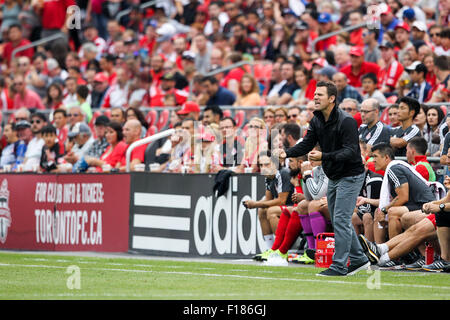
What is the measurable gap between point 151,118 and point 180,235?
3973 mm

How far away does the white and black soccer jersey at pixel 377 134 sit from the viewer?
46.0 ft

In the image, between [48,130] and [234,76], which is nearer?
[48,130]

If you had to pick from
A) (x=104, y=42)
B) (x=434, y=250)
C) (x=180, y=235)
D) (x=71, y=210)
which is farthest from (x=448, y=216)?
(x=104, y=42)

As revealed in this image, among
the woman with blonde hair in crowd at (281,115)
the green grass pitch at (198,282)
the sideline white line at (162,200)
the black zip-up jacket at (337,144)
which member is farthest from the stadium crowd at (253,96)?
the green grass pitch at (198,282)

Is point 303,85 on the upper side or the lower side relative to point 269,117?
upper

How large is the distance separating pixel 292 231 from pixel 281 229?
0.22 m

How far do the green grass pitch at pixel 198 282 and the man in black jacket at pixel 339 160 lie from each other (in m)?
0.39

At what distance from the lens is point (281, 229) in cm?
1391

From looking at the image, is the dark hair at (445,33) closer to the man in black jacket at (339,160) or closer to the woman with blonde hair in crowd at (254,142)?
the woman with blonde hair in crowd at (254,142)

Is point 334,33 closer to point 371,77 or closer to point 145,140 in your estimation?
point 371,77

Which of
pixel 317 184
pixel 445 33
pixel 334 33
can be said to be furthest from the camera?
pixel 334 33

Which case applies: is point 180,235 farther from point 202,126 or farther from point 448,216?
point 448,216

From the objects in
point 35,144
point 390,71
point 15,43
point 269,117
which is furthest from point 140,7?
point 269,117
